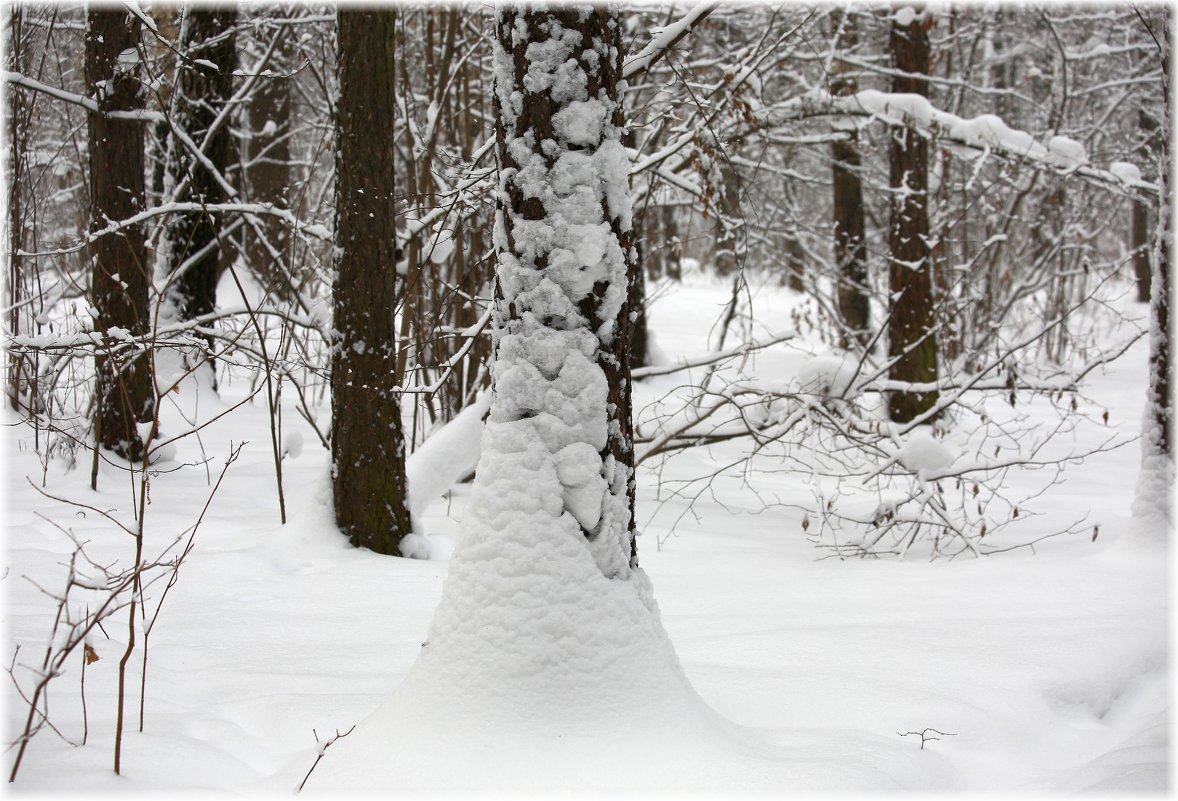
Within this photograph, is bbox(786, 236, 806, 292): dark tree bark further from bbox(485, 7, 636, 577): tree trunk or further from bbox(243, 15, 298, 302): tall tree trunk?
bbox(485, 7, 636, 577): tree trunk

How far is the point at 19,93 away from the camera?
5914 mm

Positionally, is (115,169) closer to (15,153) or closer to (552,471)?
(15,153)

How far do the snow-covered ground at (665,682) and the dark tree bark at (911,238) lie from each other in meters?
3.11

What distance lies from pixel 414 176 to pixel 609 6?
13.3 feet

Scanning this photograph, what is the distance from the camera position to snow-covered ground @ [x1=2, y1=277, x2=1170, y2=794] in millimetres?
2316

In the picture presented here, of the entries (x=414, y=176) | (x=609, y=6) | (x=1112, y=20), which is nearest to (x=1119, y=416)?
(x=1112, y=20)

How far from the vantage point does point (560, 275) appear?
2.47 m

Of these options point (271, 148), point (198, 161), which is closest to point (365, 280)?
point (198, 161)

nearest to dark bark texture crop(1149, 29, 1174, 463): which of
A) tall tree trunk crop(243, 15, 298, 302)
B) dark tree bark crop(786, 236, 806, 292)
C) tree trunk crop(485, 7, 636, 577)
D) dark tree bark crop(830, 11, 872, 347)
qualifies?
tree trunk crop(485, 7, 636, 577)

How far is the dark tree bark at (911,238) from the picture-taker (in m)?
8.84

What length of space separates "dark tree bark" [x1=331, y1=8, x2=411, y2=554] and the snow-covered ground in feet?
1.04

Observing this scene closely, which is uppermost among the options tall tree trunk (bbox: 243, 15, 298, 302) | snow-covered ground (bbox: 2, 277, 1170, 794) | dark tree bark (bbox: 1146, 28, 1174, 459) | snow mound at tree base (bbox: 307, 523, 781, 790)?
tall tree trunk (bbox: 243, 15, 298, 302)

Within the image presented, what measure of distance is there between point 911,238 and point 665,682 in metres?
7.38

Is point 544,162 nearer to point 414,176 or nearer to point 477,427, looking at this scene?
point 477,427
